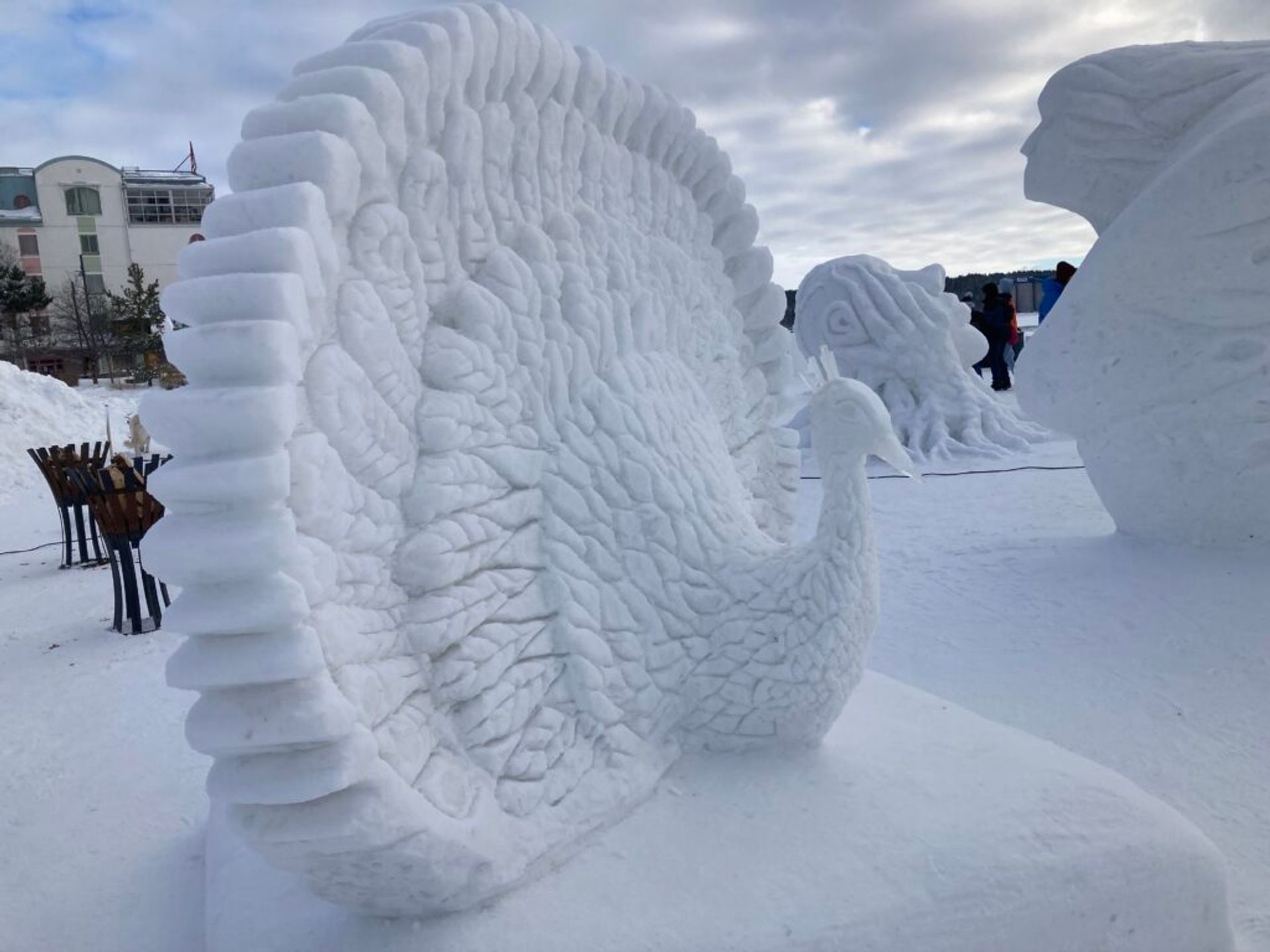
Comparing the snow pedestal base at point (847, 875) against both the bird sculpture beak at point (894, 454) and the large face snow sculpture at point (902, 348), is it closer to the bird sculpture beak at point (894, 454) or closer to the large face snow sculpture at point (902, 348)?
the bird sculpture beak at point (894, 454)

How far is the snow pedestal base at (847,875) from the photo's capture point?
48.2 inches

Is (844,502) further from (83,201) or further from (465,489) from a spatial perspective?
(83,201)

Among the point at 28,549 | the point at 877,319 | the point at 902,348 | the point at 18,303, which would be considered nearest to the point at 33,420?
the point at 28,549

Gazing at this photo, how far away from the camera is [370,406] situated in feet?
3.76

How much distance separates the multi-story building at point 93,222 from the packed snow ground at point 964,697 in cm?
2096

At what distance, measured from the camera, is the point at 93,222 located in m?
22.5

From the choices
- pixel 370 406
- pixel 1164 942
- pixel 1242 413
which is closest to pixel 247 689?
pixel 370 406

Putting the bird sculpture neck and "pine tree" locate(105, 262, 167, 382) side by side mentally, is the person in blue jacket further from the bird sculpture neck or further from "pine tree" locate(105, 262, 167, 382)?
"pine tree" locate(105, 262, 167, 382)

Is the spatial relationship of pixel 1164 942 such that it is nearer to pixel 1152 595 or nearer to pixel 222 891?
pixel 222 891

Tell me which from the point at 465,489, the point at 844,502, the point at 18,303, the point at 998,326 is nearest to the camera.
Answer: the point at 465,489

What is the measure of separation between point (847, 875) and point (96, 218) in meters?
26.0

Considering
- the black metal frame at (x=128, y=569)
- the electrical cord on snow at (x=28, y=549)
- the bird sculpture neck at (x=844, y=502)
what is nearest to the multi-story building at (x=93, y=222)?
the electrical cord on snow at (x=28, y=549)

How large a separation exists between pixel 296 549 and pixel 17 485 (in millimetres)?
8976

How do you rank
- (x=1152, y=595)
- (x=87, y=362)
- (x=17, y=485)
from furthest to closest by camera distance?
(x=87, y=362)
(x=17, y=485)
(x=1152, y=595)
